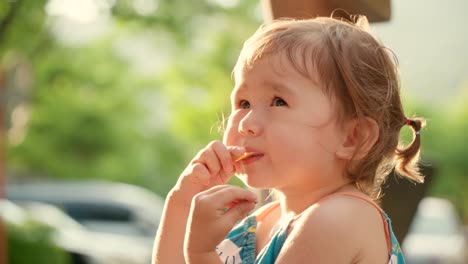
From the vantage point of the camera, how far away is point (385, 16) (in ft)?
10.0

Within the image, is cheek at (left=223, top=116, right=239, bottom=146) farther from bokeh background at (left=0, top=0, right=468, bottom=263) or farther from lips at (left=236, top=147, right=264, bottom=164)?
bokeh background at (left=0, top=0, right=468, bottom=263)

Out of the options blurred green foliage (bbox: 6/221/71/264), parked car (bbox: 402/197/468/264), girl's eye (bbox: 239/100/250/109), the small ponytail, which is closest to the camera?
girl's eye (bbox: 239/100/250/109)

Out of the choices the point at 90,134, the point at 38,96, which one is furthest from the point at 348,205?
the point at 90,134

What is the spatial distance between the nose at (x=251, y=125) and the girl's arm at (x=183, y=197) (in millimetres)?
93

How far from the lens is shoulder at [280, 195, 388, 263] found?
6.80ft

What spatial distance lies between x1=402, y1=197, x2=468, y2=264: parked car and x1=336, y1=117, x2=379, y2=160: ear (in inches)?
660

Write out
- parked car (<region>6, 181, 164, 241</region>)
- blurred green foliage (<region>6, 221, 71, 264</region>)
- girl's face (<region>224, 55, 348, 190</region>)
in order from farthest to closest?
1. parked car (<region>6, 181, 164, 241</region>)
2. blurred green foliage (<region>6, 221, 71, 264</region>)
3. girl's face (<region>224, 55, 348, 190</region>)

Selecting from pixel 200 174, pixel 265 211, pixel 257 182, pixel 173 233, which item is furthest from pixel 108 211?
pixel 257 182

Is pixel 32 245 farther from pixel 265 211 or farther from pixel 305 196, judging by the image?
pixel 305 196

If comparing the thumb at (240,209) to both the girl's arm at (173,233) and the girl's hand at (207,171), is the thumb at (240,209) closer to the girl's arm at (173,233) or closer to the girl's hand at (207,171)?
the girl's hand at (207,171)

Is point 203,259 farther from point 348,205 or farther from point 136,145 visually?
point 136,145

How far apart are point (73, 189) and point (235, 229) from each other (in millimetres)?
20463

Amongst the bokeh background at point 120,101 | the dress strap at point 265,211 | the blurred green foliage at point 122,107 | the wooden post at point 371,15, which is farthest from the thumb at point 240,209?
the blurred green foliage at point 122,107

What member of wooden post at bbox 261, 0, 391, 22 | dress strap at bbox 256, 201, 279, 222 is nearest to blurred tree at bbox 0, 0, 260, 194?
wooden post at bbox 261, 0, 391, 22
